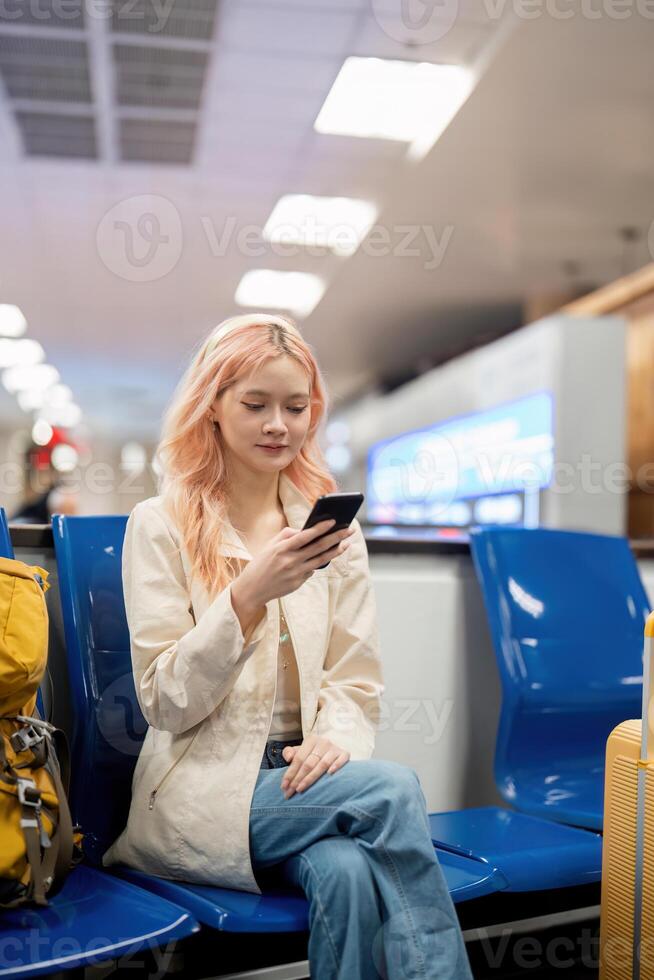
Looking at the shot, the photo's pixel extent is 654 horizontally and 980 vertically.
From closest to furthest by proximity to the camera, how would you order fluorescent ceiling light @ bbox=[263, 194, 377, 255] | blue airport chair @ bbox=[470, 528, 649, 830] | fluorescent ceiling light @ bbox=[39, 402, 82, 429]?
blue airport chair @ bbox=[470, 528, 649, 830] < fluorescent ceiling light @ bbox=[263, 194, 377, 255] < fluorescent ceiling light @ bbox=[39, 402, 82, 429]

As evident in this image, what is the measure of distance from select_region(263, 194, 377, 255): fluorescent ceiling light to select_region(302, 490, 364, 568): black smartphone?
18.6 ft

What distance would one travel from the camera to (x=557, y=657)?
217 centimetres

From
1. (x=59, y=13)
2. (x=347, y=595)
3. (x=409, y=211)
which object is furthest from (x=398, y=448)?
(x=347, y=595)

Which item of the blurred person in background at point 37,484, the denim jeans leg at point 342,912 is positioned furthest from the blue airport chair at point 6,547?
the blurred person in background at point 37,484

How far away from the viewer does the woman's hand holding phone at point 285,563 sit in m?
1.33

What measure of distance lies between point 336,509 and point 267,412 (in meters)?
0.31

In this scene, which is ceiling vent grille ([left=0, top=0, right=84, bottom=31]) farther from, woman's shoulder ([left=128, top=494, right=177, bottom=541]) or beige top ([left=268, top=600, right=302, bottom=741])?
beige top ([left=268, top=600, right=302, bottom=741])

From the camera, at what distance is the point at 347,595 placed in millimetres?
1670

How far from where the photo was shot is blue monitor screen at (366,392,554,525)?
23.2ft

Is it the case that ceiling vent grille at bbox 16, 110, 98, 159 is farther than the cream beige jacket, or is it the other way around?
ceiling vent grille at bbox 16, 110, 98, 159

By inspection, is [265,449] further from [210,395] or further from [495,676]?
[495,676]

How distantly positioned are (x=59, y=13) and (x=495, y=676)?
3.48 m

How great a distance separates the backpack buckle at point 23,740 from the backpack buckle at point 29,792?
0.15 feet

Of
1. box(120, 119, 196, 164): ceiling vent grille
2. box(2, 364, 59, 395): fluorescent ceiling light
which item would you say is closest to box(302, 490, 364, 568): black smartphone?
box(120, 119, 196, 164): ceiling vent grille
